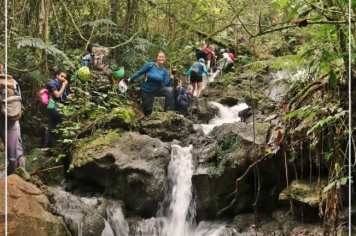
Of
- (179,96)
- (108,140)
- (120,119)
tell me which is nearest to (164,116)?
(120,119)

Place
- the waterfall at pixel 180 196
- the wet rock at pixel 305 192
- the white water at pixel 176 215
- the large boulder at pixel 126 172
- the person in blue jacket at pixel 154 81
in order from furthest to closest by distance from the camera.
A: the person in blue jacket at pixel 154 81 → the waterfall at pixel 180 196 → the large boulder at pixel 126 172 → the white water at pixel 176 215 → the wet rock at pixel 305 192

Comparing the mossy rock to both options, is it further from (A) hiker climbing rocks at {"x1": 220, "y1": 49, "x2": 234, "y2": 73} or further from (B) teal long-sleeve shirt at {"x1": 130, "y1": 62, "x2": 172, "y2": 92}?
(A) hiker climbing rocks at {"x1": 220, "y1": 49, "x2": 234, "y2": 73}

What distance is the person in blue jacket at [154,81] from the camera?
6977 mm

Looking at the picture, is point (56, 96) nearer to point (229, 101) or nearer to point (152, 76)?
point (152, 76)

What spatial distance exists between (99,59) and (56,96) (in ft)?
5.56

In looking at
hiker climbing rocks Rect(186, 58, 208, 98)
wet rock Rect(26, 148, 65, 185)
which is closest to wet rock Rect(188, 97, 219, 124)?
hiker climbing rocks Rect(186, 58, 208, 98)

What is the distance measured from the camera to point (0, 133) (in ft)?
14.6

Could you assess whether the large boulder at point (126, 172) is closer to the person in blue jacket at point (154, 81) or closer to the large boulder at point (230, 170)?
the large boulder at point (230, 170)

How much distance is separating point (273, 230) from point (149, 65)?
353 centimetres

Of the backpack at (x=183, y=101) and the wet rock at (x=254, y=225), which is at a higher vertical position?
the backpack at (x=183, y=101)

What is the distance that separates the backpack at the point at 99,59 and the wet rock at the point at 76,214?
314 centimetres

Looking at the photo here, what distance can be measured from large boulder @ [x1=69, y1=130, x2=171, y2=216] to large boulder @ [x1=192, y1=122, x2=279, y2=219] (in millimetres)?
599

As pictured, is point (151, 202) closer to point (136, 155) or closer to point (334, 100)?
point (136, 155)

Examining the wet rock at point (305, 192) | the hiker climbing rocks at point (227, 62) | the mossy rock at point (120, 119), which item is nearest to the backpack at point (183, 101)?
the mossy rock at point (120, 119)
